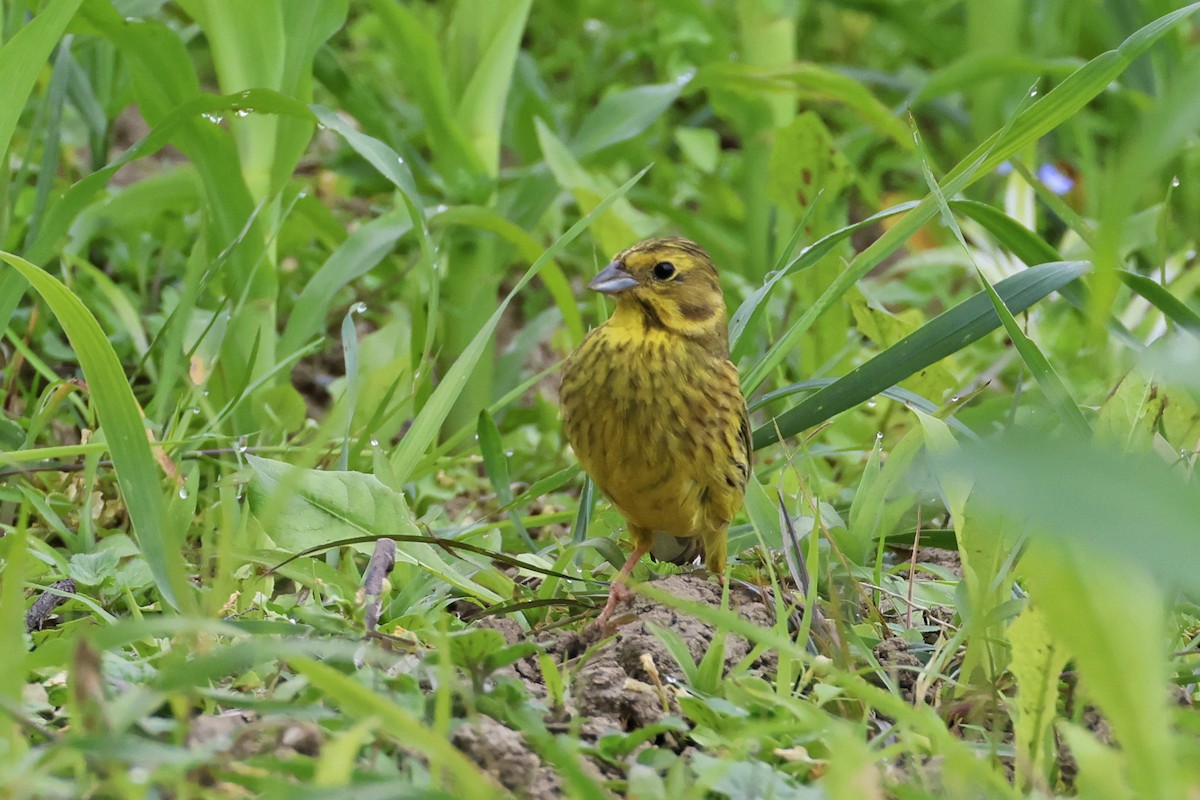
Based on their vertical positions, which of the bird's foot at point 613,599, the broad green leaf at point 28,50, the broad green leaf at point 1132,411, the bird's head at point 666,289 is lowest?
the bird's foot at point 613,599

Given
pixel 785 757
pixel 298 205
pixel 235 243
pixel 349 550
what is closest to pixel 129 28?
pixel 235 243

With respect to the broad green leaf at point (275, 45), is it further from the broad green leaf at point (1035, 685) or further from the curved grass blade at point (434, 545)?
the broad green leaf at point (1035, 685)

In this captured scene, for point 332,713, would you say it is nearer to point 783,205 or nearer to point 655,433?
point 655,433

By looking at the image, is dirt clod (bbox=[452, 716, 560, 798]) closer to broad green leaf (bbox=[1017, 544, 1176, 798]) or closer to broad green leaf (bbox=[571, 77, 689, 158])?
broad green leaf (bbox=[1017, 544, 1176, 798])

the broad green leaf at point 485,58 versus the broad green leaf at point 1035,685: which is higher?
the broad green leaf at point 485,58

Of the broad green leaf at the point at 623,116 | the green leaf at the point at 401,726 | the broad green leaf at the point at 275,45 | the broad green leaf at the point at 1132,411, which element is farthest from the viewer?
the broad green leaf at the point at 623,116

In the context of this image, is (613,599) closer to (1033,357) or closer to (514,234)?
(1033,357)

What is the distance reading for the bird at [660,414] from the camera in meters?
2.83

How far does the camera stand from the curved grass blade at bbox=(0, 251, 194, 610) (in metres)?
2.19

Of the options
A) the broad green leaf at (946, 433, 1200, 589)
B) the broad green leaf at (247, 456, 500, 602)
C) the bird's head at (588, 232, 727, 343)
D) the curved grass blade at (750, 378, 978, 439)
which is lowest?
the broad green leaf at (247, 456, 500, 602)

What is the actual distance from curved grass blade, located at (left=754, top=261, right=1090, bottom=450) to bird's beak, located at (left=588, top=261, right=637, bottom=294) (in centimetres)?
51

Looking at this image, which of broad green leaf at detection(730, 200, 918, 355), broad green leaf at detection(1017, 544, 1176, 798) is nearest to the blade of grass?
broad green leaf at detection(730, 200, 918, 355)

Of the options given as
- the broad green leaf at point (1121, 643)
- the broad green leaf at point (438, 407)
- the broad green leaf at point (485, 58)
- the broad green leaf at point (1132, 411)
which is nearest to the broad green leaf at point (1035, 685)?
the broad green leaf at point (1121, 643)

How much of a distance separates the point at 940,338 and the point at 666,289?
64cm
